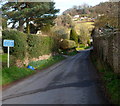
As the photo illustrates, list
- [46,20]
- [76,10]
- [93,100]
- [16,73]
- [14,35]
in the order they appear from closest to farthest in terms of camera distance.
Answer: [93,100]
[16,73]
[14,35]
[46,20]
[76,10]

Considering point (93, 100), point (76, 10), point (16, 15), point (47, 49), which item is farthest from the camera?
point (76, 10)

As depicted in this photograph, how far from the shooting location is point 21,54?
19.7m

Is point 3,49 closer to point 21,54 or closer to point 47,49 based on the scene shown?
point 21,54

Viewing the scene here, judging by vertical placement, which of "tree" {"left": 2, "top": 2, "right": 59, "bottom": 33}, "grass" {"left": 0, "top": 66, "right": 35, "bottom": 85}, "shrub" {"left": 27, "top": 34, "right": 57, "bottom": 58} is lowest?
"grass" {"left": 0, "top": 66, "right": 35, "bottom": 85}

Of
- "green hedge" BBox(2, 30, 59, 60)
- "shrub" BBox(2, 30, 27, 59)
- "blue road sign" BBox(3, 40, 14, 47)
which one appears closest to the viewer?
"blue road sign" BBox(3, 40, 14, 47)

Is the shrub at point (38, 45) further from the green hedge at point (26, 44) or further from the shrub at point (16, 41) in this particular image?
the shrub at point (16, 41)

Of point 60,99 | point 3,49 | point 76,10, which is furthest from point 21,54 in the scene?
point 76,10

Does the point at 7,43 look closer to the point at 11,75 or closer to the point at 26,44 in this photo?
the point at 11,75

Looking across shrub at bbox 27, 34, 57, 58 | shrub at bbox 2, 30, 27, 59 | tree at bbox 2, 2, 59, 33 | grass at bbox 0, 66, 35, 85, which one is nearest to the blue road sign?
grass at bbox 0, 66, 35, 85

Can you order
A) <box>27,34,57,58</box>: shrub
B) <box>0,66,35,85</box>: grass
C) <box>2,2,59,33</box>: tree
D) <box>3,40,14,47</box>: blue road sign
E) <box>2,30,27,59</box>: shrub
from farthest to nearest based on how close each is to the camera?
<box>2,2,59,33</box>: tree
<box>27,34,57,58</box>: shrub
<box>2,30,27,59</box>: shrub
<box>3,40,14,47</box>: blue road sign
<box>0,66,35,85</box>: grass

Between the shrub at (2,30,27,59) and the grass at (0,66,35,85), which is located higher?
the shrub at (2,30,27,59)

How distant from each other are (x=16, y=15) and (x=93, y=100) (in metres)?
23.3

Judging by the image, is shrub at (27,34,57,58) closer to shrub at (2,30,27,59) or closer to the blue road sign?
shrub at (2,30,27,59)

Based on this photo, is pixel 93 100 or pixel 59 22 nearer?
pixel 93 100
